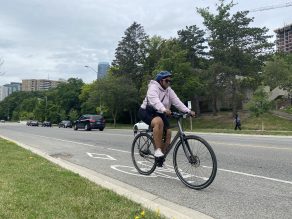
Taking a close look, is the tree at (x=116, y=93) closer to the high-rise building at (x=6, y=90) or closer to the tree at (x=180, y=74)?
the tree at (x=180, y=74)

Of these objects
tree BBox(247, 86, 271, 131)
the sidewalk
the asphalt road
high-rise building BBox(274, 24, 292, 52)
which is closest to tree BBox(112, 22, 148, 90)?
the sidewalk

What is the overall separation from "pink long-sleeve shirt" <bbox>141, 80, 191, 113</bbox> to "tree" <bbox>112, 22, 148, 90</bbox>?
55.7m

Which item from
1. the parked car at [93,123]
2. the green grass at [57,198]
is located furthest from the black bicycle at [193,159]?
the parked car at [93,123]

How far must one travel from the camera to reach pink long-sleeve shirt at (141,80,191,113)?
6.97 metres

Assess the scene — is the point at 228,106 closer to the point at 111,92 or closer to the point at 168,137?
the point at 111,92

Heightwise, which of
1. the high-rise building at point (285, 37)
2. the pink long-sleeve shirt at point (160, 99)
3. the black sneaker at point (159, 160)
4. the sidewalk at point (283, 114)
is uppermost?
the high-rise building at point (285, 37)

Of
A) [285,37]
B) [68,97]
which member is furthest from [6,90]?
[285,37]

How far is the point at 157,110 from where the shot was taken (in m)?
A: 7.01

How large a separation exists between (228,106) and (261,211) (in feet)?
197

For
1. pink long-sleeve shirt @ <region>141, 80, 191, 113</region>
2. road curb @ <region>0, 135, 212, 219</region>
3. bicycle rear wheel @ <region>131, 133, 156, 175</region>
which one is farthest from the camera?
bicycle rear wheel @ <region>131, 133, 156, 175</region>

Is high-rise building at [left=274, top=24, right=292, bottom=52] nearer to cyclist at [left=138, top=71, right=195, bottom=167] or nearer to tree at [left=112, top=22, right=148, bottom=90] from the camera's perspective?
tree at [left=112, top=22, right=148, bottom=90]

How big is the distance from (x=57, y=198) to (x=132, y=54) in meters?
61.5

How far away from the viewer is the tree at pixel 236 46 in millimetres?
49219

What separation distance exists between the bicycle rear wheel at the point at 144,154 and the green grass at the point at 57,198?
4.43 feet
